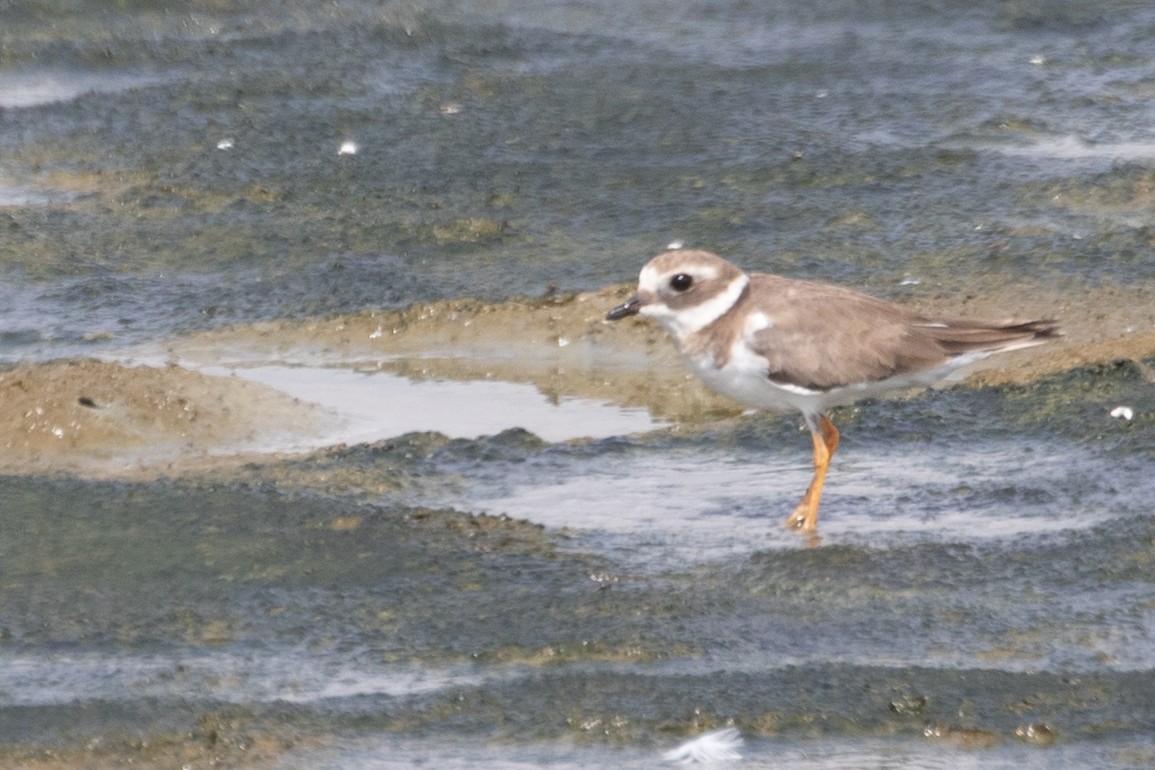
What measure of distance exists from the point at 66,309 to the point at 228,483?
2976 millimetres

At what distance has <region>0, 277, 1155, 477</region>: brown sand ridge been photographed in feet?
25.2

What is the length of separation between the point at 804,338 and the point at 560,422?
67.6 inches

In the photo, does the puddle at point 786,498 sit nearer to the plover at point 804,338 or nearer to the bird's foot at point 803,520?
the bird's foot at point 803,520

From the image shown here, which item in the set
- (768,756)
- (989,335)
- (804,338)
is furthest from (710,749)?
(989,335)

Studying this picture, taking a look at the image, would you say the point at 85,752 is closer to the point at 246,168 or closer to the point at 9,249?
the point at 9,249

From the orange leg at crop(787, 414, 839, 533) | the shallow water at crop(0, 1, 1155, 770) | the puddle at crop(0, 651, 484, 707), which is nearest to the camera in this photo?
the shallow water at crop(0, 1, 1155, 770)

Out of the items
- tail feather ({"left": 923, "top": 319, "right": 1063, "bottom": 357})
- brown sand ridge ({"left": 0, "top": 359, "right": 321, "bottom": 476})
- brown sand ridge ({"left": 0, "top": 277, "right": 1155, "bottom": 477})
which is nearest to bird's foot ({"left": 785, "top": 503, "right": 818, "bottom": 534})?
tail feather ({"left": 923, "top": 319, "right": 1063, "bottom": 357})

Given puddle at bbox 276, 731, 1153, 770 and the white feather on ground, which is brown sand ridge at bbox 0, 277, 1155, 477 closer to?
puddle at bbox 276, 731, 1153, 770

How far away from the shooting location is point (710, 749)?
4875mm

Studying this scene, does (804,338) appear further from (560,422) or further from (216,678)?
(216,678)

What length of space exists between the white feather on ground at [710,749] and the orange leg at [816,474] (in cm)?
168

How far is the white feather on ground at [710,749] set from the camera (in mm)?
4832

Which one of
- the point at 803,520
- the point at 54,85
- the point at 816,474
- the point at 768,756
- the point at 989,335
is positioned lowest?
the point at 768,756

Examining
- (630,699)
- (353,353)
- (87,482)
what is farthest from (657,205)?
(630,699)
